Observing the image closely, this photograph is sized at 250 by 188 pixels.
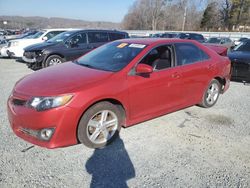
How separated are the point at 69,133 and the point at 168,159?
53.7 inches

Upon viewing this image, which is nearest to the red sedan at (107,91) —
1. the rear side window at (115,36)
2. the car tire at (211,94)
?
the car tire at (211,94)

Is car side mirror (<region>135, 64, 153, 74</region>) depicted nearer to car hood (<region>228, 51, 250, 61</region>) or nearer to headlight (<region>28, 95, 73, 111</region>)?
headlight (<region>28, 95, 73, 111</region>)

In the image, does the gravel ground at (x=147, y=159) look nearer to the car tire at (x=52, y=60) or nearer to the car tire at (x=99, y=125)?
the car tire at (x=99, y=125)

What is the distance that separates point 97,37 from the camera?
9438 mm

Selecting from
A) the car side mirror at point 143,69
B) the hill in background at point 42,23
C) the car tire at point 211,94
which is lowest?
the car tire at point 211,94

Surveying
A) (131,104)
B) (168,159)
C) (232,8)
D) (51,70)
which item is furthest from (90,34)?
(232,8)

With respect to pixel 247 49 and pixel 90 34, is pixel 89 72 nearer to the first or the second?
pixel 90 34

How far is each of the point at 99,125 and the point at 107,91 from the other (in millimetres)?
513

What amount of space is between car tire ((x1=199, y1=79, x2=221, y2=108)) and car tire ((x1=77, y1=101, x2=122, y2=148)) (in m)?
2.28

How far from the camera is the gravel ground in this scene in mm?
2672

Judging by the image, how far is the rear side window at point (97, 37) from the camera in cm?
927

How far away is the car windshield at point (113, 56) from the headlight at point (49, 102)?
0.94 m

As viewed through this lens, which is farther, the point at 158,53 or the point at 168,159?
the point at 158,53

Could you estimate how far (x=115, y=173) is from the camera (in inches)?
110
